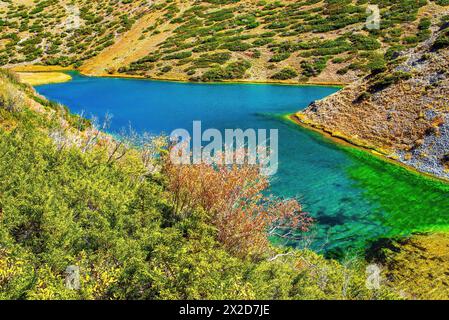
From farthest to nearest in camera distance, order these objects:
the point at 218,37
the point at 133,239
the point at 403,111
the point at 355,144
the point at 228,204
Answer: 1. the point at 218,37
2. the point at 403,111
3. the point at 355,144
4. the point at 228,204
5. the point at 133,239

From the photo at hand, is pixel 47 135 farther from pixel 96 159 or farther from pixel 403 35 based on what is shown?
pixel 403 35

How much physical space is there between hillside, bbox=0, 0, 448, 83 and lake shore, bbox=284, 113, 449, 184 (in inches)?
1067

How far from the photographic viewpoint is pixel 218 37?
294ft

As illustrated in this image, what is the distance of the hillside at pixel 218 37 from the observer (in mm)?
72938

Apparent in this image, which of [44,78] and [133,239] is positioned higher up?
[133,239]

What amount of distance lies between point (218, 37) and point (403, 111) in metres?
60.1

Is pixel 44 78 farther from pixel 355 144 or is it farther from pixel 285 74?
pixel 355 144

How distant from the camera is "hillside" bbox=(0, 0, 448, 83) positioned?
239 ft

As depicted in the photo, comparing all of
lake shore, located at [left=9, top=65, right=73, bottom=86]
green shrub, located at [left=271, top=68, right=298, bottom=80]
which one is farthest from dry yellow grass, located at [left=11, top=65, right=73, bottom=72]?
green shrub, located at [left=271, top=68, right=298, bottom=80]

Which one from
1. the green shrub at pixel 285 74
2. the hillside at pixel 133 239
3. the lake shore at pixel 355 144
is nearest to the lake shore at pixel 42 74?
the green shrub at pixel 285 74

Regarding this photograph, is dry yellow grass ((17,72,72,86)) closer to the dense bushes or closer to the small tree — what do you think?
the dense bushes

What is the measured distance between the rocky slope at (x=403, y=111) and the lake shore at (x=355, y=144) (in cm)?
24

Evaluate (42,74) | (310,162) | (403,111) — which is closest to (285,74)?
(403,111)

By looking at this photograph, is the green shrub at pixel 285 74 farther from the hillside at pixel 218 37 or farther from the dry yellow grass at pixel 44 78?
the dry yellow grass at pixel 44 78
